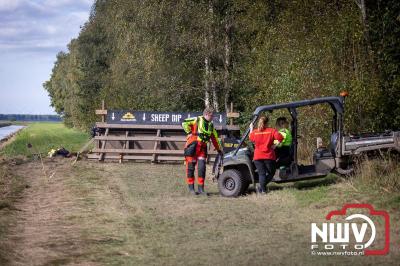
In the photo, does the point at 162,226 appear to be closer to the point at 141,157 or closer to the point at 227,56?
the point at 141,157

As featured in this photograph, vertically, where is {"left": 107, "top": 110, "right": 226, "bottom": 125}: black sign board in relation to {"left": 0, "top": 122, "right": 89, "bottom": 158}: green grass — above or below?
above

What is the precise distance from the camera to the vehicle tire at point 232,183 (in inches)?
541

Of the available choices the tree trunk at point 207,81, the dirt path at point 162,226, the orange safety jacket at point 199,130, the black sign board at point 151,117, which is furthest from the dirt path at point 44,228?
the tree trunk at point 207,81

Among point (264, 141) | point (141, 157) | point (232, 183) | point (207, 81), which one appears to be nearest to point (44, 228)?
point (232, 183)

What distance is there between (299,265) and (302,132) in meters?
12.5

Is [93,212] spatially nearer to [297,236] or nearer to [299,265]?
[297,236]

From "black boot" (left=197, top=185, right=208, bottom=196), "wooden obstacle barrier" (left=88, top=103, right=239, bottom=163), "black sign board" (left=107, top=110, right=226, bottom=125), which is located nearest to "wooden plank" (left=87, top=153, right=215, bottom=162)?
"wooden obstacle barrier" (left=88, top=103, right=239, bottom=163)

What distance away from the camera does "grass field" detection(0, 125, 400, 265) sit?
8344 millimetres

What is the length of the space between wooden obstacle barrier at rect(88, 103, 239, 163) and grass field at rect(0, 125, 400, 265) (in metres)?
5.94

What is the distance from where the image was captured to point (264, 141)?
1347 centimetres

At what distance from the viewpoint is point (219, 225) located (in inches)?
408

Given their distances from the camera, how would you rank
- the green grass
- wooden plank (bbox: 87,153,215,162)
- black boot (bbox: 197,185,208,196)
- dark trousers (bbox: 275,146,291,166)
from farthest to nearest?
the green grass, wooden plank (bbox: 87,153,215,162), black boot (bbox: 197,185,208,196), dark trousers (bbox: 275,146,291,166)

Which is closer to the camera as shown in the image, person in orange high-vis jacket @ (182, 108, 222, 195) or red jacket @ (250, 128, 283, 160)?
red jacket @ (250, 128, 283, 160)

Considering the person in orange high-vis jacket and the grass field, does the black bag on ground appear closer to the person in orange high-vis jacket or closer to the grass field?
the person in orange high-vis jacket
